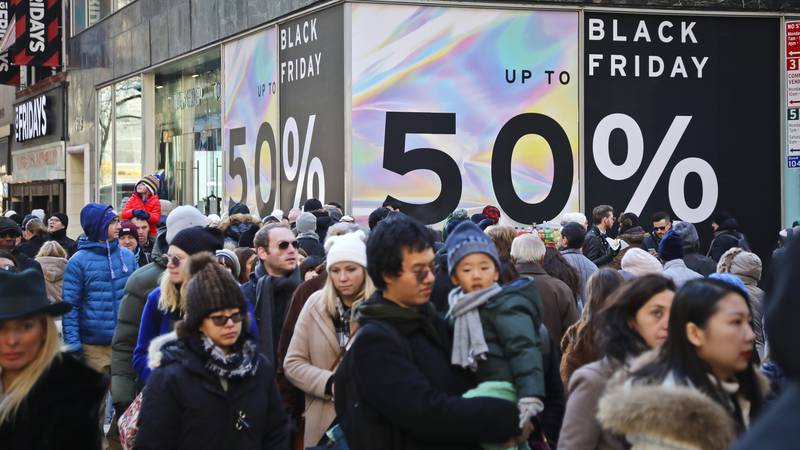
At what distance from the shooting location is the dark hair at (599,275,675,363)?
15.6ft

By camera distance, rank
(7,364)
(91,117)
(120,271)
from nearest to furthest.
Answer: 1. (7,364)
2. (120,271)
3. (91,117)

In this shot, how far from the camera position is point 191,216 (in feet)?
28.2

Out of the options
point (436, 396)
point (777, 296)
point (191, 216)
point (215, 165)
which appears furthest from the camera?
point (215, 165)

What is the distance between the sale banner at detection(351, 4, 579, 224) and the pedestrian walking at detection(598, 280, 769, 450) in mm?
14291

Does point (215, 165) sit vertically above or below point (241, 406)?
above

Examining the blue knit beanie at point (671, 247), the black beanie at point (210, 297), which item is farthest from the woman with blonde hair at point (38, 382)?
the blue knit beanie at point (671, 247)

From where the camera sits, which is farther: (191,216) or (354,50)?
(354,50)

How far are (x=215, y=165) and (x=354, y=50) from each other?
7411 mm

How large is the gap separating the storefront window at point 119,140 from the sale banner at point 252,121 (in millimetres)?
7509

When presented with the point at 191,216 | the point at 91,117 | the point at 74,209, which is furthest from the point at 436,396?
the point at 74,209

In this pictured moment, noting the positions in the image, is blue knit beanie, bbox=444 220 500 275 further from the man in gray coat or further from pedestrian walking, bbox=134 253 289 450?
the man in gray coat

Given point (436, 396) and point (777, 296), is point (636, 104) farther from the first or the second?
point (777, 296)

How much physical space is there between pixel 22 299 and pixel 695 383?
254 cm

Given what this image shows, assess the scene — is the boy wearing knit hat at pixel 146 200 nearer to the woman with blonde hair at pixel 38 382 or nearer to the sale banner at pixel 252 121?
the sale banner at pixel 252 121
